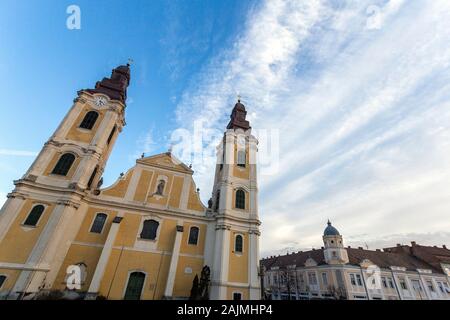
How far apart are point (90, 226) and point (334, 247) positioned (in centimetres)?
3493

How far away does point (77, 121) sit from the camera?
64.5 ft

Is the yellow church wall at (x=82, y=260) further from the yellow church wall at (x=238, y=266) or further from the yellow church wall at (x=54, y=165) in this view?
the yellow church wall at (x=238, y=266)

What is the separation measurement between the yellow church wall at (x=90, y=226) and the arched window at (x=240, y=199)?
1064 cm

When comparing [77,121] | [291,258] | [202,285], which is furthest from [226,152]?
[291,258]

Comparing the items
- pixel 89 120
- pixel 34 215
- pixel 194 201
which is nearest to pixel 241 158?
pixel 194 201

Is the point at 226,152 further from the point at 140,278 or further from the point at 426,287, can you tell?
the point at 426,287

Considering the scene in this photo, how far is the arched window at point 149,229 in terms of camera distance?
17.4 m

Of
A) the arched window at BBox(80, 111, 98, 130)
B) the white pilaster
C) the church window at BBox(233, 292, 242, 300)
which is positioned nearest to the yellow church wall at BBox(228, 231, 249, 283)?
the church window at BBox(233, 292, 242, 300)

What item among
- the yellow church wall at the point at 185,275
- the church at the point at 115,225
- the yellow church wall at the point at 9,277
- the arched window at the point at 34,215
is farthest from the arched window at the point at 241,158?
the yellow church wall at the point at 9,277

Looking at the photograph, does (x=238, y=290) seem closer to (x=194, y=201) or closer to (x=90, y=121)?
(x=194, y=201)

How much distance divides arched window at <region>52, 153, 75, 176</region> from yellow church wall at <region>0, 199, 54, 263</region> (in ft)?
8.86

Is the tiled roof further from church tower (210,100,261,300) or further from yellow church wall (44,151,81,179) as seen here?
yellow church wall (44,151,81,179)

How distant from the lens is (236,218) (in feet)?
63.4
